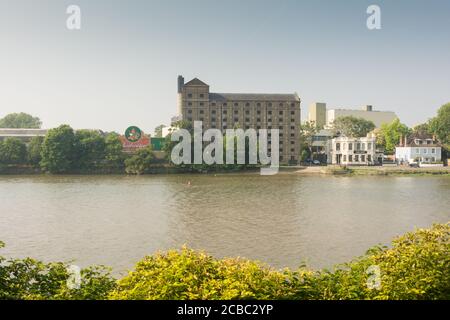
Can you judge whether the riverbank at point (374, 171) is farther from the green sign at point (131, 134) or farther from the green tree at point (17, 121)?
the green tree at point (17, 121)

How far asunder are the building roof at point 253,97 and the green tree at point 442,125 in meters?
36.7

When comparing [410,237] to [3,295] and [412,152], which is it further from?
[412,152]

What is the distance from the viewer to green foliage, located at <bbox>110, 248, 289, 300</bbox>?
8133mm

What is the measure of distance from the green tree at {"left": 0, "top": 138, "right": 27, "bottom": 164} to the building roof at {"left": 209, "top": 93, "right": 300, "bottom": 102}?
47999 millimetres

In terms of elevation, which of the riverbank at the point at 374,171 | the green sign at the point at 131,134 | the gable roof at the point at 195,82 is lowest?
the riverbank at the point at 374,171

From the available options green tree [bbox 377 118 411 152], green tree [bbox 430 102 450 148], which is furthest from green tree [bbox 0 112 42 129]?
green tree [bbox 430 102 450 148]

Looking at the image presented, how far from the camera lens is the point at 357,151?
10488cm

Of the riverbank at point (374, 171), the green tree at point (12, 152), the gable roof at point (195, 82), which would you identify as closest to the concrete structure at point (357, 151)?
the riverbank at point (374, 171)

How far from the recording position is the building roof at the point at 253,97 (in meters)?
114

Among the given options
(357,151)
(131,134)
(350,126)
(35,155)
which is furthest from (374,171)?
(35,155)

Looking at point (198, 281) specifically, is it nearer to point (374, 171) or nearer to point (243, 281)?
point (243, 281)

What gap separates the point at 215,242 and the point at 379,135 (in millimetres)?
111127

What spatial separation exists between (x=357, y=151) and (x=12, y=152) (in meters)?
79.3

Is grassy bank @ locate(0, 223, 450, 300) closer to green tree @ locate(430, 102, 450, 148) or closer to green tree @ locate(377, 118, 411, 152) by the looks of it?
green tree @ locate(430, 102, 450, 148)
